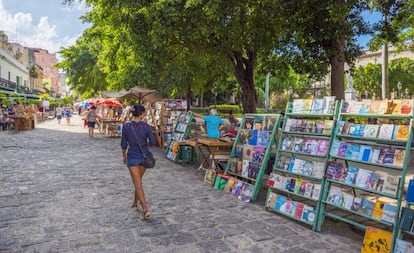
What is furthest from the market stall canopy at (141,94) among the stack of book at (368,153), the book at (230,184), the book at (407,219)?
the book at (407,219)

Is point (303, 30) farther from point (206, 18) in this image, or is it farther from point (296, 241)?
point (296, 241)

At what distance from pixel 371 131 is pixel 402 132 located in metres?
→ 0.43

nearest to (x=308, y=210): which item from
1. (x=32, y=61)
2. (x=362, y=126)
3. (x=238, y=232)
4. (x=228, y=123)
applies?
(x=238, y=232)

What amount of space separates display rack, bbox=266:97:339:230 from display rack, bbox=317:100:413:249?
162mm

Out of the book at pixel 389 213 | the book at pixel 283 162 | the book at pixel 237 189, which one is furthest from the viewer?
the book at pixel 237 189

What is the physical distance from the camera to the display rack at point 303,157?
502 centimetres

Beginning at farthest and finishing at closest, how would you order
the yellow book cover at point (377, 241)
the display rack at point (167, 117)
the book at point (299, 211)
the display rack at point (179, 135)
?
the display rack at point (167, 117)
the display rack at point (179, 135)
the book at point (299, 211)
the yellow book cover at point (377, 241)

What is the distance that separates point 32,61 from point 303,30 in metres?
68.4

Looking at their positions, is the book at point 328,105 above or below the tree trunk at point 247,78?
below

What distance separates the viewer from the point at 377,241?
3.90m

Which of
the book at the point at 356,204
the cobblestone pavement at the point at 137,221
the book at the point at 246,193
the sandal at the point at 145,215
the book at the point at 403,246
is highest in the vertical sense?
the book at the point at 356,204

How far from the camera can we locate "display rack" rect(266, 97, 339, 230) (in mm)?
5016

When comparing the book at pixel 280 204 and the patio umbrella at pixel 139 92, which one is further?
the patio umbrella at pixel 139 92

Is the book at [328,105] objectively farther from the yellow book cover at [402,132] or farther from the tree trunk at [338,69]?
the tree trunk at [338,69]
